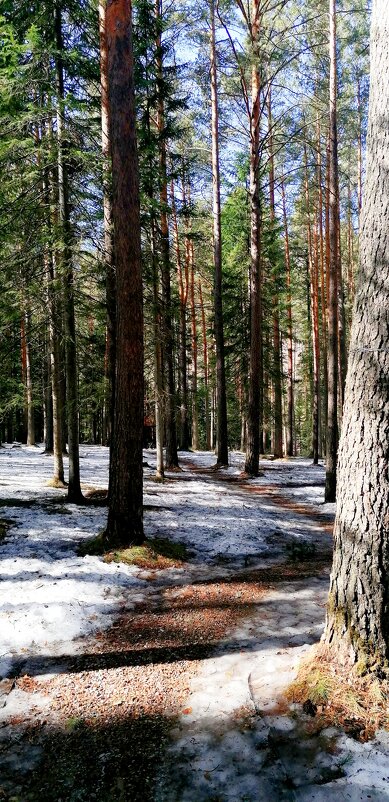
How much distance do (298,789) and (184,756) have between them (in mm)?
709

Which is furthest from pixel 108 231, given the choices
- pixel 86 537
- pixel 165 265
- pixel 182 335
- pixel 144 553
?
pixel 182 335

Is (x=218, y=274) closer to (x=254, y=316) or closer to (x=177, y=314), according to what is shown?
(x=254, y=316)

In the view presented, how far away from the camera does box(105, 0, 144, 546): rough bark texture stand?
19.8ft

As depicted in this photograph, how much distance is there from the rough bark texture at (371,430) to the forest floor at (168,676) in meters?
0.60

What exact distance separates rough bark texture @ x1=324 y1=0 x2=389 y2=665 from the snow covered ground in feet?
8.52

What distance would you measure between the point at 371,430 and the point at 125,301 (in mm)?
4182

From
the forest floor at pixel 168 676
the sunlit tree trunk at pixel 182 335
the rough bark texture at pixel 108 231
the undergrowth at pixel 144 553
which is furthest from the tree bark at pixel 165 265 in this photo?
the forest floor at pixel 168 676

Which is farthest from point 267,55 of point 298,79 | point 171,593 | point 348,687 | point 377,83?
point 348,687

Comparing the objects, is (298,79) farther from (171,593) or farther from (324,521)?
(171,593)

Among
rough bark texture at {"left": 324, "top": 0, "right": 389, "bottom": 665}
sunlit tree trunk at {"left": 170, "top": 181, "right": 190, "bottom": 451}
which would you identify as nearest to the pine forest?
rough bark texture at {"left": 324, "top": 0, "right": 389, "bottom": 665}

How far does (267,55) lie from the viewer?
1212 centimetres

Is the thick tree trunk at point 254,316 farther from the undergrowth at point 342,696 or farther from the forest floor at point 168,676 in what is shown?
the undergrowth at point 342,696

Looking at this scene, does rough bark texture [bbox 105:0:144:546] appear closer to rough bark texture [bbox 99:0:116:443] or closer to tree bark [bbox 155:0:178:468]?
rough bark texture [bbox 99:0:116:443]

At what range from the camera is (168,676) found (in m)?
3.61
